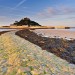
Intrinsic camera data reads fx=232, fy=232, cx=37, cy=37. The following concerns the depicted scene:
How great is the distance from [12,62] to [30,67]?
1.80 metres

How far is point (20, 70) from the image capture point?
1082cm

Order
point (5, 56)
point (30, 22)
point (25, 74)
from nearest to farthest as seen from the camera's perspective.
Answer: point (25, 74) → point (5, 56) → point (30, 22)

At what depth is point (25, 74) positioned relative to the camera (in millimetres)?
10398

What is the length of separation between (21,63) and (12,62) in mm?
999

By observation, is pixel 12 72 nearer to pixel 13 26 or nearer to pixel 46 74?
pixel 46 74

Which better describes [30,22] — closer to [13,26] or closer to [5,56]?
[13,26]

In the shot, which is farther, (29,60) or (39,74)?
(29,60)

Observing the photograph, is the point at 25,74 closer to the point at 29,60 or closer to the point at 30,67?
the point at 30,67

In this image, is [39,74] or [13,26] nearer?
[39,74]

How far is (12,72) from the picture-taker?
11.0 meters

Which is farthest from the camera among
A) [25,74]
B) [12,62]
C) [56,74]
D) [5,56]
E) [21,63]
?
[5,56]

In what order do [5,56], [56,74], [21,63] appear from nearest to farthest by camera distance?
[56,74]
[21,63]
[5,56]

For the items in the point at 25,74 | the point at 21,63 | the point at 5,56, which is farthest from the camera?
the point at 5,56

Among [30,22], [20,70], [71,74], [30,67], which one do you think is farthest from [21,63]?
[30,22]
